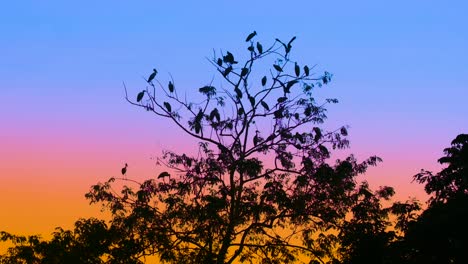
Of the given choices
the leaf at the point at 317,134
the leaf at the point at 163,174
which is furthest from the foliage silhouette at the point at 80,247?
the leaf at the point at 317,134

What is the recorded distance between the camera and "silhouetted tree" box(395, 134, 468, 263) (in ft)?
86.3

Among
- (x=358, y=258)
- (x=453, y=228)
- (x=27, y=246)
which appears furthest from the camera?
(x=27, y=246)

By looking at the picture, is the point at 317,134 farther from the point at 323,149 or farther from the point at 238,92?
the point at 238,92

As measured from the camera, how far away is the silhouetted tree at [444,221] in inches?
1035

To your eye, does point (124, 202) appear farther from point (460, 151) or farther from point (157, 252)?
point (460, 151)

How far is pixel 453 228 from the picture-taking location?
26.3 m

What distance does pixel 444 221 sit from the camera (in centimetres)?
2622

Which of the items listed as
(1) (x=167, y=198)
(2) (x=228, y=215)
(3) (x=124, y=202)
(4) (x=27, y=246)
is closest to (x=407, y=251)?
(2) (x=228, y=215)

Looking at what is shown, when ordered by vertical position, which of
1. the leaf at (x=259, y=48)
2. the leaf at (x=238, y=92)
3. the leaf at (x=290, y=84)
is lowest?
the leaf at (x=238, y=92)

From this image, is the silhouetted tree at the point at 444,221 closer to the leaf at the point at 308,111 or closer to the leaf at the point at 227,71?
the leaf at the point at 308,111

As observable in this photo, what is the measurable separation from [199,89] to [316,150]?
18.0ft

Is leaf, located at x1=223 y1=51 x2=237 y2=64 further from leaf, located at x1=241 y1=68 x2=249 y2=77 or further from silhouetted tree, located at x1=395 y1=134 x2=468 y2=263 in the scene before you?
silhouetted tree, located at x1=395 y1=134 x2=468 y2=263

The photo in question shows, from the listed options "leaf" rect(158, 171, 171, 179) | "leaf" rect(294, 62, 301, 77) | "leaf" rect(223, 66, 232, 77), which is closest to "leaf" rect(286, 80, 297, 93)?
"leaf" rect(294, 62, 301, 77)

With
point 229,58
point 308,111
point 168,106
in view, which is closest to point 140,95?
point 168,106
